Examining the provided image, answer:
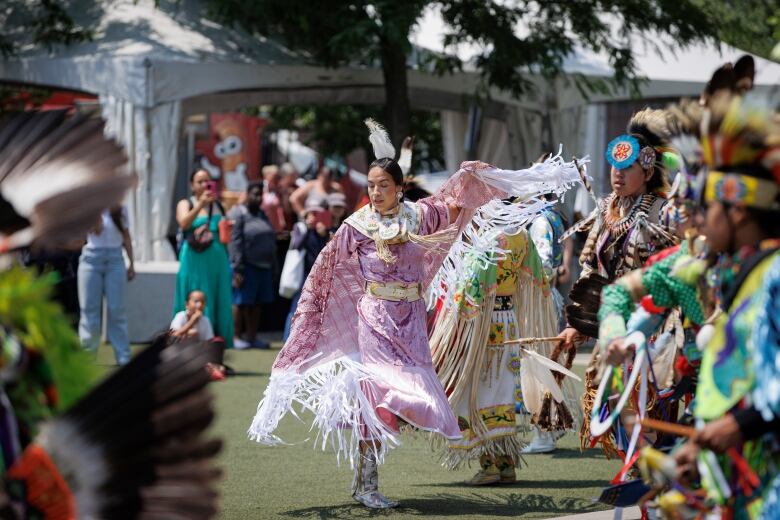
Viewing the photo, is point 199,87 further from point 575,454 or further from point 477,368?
point 477,368

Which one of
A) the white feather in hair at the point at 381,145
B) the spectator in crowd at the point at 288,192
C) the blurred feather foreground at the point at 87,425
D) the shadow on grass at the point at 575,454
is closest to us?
the blurred feather foreground at the point at 87,425

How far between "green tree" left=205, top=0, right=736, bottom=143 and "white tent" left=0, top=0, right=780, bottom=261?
439mm

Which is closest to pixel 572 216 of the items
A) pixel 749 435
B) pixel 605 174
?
pixel 605 174

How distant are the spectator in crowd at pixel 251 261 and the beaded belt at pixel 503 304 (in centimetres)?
642

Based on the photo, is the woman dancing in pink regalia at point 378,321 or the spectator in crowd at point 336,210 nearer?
the woman dancing in pink regalia at point 378,321

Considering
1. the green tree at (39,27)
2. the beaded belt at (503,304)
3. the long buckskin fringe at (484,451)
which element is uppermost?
the green tree at (39,27)

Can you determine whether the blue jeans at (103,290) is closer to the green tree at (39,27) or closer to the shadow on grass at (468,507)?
the green tree at (39,27)

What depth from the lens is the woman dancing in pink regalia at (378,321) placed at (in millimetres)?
6496

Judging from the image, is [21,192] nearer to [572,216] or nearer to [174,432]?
[174,432]

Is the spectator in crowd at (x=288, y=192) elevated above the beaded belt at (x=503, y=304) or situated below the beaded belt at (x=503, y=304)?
above

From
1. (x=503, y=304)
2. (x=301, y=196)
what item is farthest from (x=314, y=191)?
(x=503, y=304)

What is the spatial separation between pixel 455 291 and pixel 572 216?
30.9ft

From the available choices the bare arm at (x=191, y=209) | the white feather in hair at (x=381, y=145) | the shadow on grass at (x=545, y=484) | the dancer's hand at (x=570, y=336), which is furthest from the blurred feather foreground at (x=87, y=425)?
the bare arm at (x=191, y=209)

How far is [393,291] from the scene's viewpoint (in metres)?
6.77
